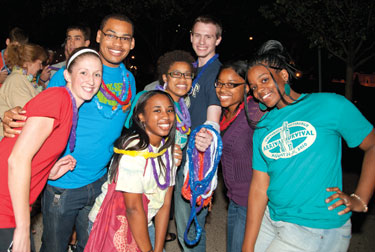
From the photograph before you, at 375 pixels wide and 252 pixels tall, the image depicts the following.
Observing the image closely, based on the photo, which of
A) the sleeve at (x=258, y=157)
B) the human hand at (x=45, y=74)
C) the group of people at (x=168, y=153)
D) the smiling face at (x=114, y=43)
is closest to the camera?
the group of people at (x=168, y=153)

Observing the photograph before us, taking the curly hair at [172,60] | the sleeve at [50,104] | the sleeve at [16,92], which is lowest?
the sleeve at [50,104]

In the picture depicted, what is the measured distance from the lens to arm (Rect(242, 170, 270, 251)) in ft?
8.64

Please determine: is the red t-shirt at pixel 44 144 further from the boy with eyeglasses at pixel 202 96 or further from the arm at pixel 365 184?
the arm at pixel 365 184

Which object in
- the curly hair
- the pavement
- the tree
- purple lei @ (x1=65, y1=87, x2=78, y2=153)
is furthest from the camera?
the tree

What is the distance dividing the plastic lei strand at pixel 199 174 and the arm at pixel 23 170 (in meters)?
1.44

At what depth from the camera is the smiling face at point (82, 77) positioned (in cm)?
258

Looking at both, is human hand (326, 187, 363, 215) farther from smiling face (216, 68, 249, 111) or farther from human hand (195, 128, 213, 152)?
smiling face (216, 68, 249, 111)

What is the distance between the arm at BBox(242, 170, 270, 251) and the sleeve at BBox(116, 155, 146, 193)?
0.94 meters

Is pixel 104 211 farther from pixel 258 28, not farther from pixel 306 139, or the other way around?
pixel 258 28

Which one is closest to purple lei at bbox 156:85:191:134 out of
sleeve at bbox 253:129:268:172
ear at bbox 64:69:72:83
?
sleeve at bbox 253:129:268:172

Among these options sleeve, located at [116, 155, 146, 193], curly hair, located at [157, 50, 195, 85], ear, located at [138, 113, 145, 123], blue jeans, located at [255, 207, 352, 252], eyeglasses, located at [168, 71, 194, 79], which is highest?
curly hair, located at [157, 50, 195, 85]

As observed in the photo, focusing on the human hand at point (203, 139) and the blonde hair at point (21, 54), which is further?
the blonde hair at point (21, 54)

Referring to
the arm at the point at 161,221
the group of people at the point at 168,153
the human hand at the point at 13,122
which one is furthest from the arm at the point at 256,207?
the human hand at the point at 13,122

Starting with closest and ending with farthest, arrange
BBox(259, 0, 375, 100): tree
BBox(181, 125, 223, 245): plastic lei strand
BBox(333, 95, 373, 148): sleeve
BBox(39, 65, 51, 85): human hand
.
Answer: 1. BBox(333, 95, 373, 148): sleeve
2. BBox(181, 125, 223, 245): plastic lei strand
3. BBox(39, 65, 51, 85): human hand
4. BBox(259, 0, 375, 100): tree
